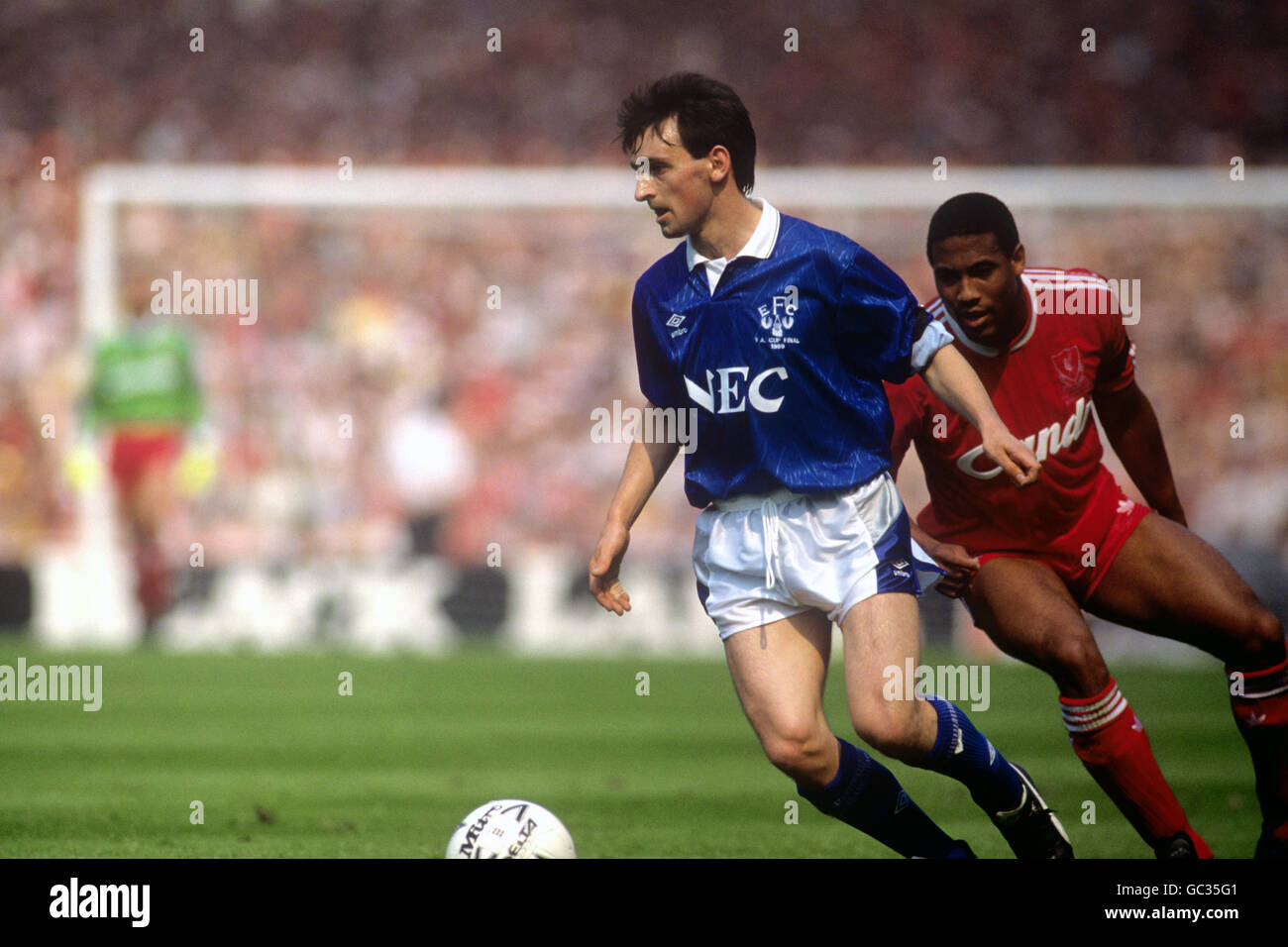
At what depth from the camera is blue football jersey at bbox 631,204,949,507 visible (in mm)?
4781

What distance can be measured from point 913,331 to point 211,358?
12.7 meters

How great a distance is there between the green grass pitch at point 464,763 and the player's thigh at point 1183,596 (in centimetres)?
87

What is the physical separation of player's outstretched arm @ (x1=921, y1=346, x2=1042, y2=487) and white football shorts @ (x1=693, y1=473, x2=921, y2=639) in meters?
0.33

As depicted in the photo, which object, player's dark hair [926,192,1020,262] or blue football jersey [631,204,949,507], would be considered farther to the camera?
player's dark hair [926,192,1020,262]

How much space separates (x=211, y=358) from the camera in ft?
54.2

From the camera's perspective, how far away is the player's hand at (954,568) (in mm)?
5238

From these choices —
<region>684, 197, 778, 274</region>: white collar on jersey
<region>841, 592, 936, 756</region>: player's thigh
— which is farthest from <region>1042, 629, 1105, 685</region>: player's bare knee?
<region>684, 197, 778, 274</region>: white collar on jersey

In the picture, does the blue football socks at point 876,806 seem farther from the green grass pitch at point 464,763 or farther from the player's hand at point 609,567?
the green grass pitch at point 464,763

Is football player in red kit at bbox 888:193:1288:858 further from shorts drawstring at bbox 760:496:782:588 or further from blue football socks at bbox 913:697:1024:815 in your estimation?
shorts drawstring at bbox 760:496:782:588

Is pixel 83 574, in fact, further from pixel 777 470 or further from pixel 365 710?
pixel 777 470

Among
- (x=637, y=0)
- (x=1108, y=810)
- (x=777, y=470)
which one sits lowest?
(x=1108, y=810)

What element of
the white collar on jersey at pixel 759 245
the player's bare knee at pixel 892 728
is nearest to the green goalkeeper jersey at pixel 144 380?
the white collar on jersey at pixel 759 245

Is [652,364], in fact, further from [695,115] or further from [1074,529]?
[1074,529]
